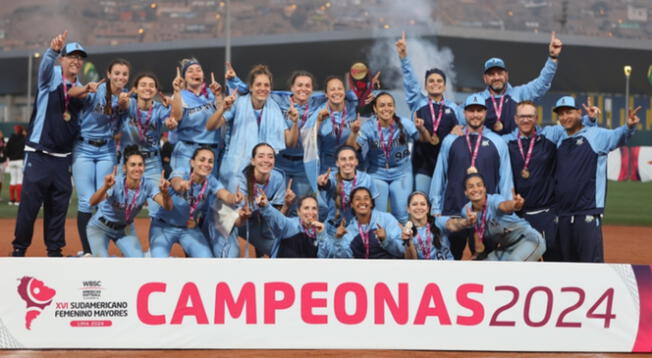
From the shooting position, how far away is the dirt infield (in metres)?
7.71

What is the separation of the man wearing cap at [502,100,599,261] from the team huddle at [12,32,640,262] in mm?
14

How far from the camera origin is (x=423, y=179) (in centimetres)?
1060

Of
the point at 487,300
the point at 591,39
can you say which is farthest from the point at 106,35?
the point at 487,300

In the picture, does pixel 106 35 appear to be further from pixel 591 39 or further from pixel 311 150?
pixel 311 150

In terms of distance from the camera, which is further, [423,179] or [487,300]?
[423,179]

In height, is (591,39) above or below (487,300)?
above

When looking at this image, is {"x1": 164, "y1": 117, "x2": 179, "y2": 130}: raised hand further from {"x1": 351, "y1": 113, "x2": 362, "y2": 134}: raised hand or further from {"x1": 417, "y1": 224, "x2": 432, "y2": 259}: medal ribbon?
{"x1": 417, "y1": 224, "x2": 432, "y2": 259}: medal ribbon

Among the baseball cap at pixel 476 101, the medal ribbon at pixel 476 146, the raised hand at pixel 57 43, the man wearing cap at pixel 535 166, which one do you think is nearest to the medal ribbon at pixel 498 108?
the man wearing cap at pixel 535 166

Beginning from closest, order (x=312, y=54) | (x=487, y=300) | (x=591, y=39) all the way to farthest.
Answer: (x=487, y=300), (x=312, y=54), (x=591, y=39)

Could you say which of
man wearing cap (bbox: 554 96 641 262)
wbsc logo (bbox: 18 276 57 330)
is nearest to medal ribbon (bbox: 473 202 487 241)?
man wearing cap (bbox: 554 96 641 262)

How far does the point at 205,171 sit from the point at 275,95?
4.74 feet

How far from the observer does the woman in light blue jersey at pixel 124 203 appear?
9633mm

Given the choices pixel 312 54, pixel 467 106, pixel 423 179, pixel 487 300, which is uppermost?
pixel 312 54

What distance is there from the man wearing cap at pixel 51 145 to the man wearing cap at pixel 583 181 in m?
5.00
